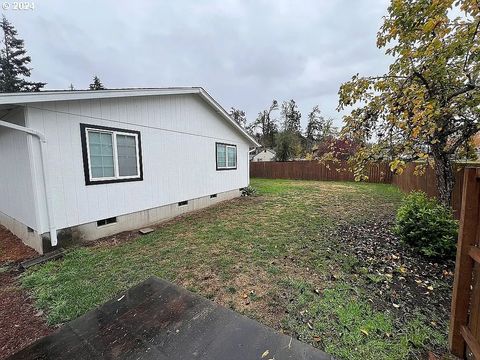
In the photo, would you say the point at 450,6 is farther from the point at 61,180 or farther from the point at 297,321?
the point at 61,180

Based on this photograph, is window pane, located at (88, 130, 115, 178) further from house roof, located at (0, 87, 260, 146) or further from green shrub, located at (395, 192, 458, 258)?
green shrub, located at (395, 192, 458, 258)

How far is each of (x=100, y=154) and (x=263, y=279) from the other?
4326mm

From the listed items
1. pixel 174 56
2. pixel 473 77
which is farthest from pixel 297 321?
pixel 174 56

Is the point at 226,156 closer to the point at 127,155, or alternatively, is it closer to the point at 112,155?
the point at 127,155

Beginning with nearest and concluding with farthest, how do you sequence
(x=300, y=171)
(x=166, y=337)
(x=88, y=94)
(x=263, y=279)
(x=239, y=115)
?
(x=166, y=337), (x=263, y=279), (x=88, y=94), (x=300, y=171), (x=239, y=115)

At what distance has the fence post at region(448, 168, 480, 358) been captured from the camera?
1560 millimetres

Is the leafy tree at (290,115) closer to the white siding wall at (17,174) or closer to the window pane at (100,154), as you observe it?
the window pane at (100,154)

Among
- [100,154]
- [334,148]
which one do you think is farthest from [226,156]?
[334,148]

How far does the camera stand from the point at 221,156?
29.1 feet

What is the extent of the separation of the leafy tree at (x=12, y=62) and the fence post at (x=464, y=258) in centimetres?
3455

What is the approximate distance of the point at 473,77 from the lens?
10.0ft

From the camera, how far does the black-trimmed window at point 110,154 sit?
4.61 metres

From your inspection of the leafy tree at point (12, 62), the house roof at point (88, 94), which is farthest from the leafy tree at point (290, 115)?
the leafy tree at point (12, 62)

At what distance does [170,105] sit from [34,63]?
92.7ft
